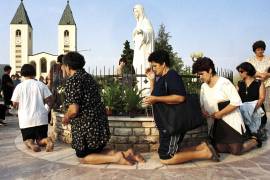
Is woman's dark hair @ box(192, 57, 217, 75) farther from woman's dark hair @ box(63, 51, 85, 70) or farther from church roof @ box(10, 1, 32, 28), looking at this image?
church roof @ box(10, 1, 32, 28)

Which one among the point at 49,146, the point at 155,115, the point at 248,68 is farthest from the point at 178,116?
the point at 49,146

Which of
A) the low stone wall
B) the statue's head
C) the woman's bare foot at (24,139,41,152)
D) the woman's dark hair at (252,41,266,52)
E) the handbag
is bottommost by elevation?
the woman's bare foot at (24,139,41,152)

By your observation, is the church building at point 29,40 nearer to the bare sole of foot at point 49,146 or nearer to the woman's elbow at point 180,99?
the bare sole of foot at point 49,146

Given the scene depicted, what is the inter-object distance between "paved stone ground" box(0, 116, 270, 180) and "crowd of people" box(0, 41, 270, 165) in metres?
0.15

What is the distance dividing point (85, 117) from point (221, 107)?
2194 millimetres

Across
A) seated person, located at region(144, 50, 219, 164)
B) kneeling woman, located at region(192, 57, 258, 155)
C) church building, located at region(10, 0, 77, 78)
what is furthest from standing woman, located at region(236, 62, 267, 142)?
church building, located at region(10, 0, 77, 78)

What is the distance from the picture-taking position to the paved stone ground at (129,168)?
436cm

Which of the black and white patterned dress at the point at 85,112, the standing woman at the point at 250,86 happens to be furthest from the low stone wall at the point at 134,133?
the standing woman at the point at 250,86

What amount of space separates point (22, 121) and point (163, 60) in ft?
9.41

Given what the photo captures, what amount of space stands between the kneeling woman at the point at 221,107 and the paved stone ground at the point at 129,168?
0.90ft

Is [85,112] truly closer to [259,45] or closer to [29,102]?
[29,102]

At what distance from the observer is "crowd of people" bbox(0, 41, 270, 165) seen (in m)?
4.71

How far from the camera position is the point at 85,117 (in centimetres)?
473

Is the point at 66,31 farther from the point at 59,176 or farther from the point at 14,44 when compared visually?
the point at 59,176
